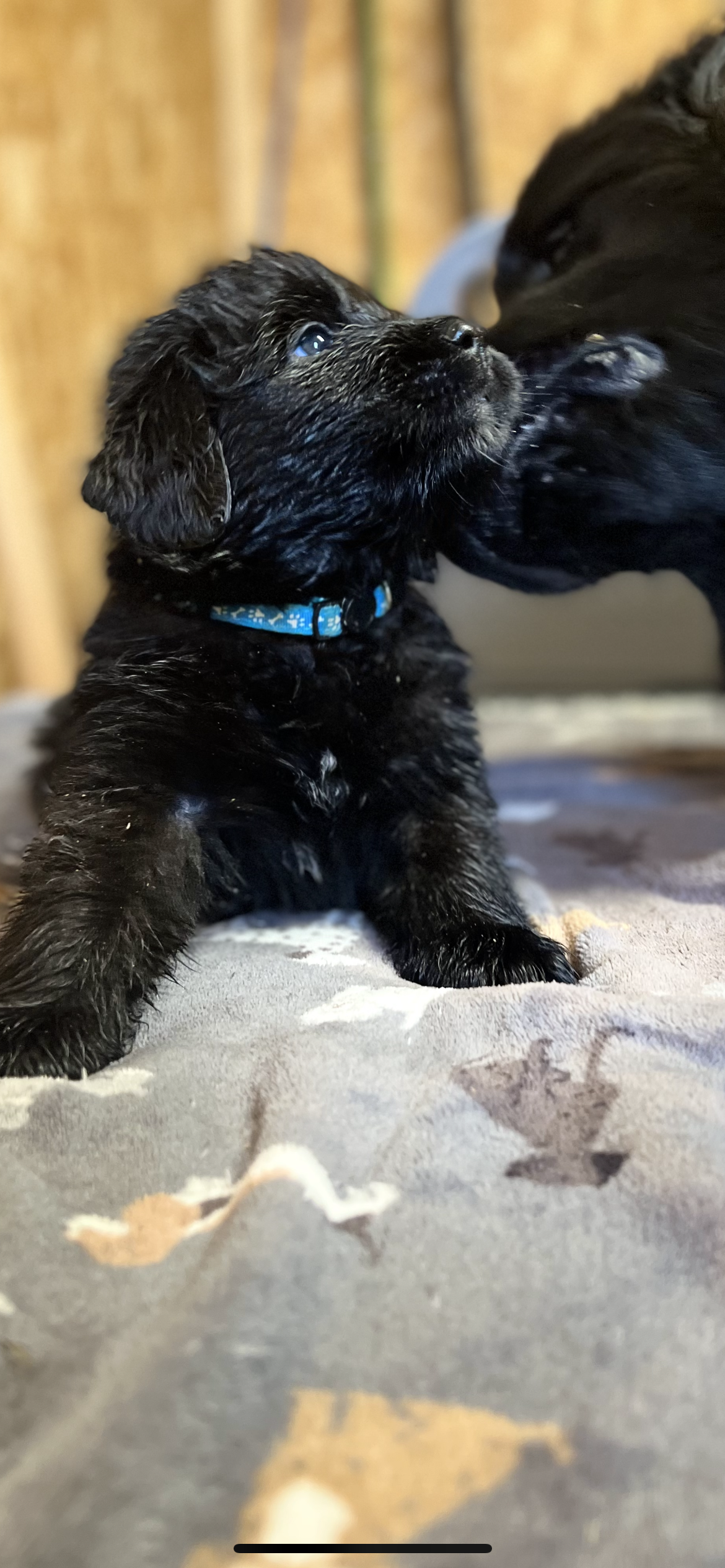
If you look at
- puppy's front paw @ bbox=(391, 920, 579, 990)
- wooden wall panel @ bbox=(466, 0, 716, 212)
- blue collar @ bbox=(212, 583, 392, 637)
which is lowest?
puppy's front paw @ bbox=(391, 920, 579, 990)

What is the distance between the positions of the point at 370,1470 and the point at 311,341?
929 mm

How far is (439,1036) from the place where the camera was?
78 cm

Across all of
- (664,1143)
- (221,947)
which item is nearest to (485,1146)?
(664,1143)

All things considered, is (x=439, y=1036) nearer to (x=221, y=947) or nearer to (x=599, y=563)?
(x=221, y=947)

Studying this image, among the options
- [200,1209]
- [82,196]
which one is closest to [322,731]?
[200,1209]

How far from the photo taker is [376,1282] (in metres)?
0.58

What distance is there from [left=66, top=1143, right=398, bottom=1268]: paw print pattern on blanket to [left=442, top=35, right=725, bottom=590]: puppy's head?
2.16ft

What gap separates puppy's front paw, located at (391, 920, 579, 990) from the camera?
0.92m

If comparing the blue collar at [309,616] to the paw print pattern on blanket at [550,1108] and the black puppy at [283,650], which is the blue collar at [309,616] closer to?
the black puppy at [283,650]

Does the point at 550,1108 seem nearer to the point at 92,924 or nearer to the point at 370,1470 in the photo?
the point at 370,1470

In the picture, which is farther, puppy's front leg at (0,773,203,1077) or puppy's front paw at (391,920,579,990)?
puppy's front paw at (391,920,579,990)

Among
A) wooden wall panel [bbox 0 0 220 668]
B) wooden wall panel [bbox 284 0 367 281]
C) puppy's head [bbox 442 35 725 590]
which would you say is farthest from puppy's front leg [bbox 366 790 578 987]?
wooden wall panel [bbox 284 0 367 281]

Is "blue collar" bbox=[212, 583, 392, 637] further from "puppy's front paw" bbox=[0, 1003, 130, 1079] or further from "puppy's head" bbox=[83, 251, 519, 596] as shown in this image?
"puppy's front paw" bbox=[0, 1003, 130, 1079]

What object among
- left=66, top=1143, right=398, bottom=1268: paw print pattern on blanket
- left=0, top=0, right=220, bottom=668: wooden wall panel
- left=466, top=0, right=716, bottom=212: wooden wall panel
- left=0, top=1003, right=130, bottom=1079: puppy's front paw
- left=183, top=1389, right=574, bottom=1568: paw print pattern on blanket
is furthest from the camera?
left=466, top=0, right=716, bottom=212: wooden wall panel
